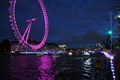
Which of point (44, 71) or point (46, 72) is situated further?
point (44, 71)

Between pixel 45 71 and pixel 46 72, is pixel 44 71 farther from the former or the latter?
pixel 46 72

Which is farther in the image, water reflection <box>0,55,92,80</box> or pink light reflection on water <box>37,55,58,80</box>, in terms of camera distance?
water reflection <box>0,55,92,80</box>

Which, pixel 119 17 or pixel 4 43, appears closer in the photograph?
pixel 119 17

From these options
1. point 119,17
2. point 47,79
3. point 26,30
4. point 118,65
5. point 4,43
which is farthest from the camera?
point 4,43

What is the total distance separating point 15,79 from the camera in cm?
1382

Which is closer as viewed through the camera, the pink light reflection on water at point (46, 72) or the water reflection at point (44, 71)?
the pink light reflection on water at point (46, 72)

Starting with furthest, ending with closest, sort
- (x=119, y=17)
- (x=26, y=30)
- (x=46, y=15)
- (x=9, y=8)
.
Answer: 1. (x=26, y=30)
2. (x=46, y=15)
3. (x=9, y=8)
4. (x=119, y=17)

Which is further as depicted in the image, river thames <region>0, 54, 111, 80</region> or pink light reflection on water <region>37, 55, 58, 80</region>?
river thames <region>0, 54, 111, 80</region>

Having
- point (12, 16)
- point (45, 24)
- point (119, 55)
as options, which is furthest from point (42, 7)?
point (119, 55)

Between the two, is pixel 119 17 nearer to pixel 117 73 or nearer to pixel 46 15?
pixel 117 73

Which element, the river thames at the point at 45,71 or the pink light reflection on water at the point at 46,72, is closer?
the pink light reflection on water at the point at 46,72

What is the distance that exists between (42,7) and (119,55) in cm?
6202

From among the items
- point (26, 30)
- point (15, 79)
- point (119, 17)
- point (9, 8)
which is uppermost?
point (9, 8)

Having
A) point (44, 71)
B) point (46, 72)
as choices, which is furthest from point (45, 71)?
point (46, 72)
